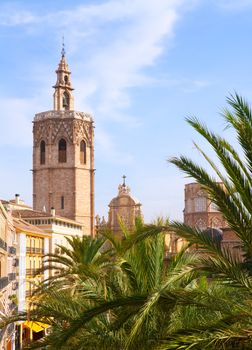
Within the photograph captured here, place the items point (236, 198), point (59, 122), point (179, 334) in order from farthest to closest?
point (59, 122) < point (236, 198) < point (179, 334)

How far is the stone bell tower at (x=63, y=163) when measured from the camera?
295 feet

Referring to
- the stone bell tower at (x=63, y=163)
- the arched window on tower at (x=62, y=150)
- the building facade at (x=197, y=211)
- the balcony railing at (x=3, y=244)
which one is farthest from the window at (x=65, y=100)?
the balcony railing at (x=3, y=244)

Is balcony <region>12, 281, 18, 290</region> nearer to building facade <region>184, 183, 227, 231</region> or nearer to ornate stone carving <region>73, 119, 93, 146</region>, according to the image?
ornate stone carving <region>73, 119, 93, 146</region>

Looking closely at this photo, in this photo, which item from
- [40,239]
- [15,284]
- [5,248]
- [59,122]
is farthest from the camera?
[59,122]

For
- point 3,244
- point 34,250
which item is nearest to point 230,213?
point 3,244


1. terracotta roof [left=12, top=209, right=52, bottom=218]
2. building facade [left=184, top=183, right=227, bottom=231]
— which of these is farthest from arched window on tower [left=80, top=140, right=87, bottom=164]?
terracotta roof [left=12, top=209, right=52, bottom=218]

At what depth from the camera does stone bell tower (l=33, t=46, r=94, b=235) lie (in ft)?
295

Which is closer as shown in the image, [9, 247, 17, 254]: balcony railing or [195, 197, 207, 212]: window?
[9, 247, 17, 254]: balcony railing

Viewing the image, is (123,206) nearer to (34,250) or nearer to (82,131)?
(82,131)

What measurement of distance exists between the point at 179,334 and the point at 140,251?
3.71 metres

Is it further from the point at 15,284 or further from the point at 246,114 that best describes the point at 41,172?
the point at 246,114

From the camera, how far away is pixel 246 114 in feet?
26.7

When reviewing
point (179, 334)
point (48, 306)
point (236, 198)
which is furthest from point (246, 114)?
point (48, 306)

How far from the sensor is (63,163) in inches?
3595
